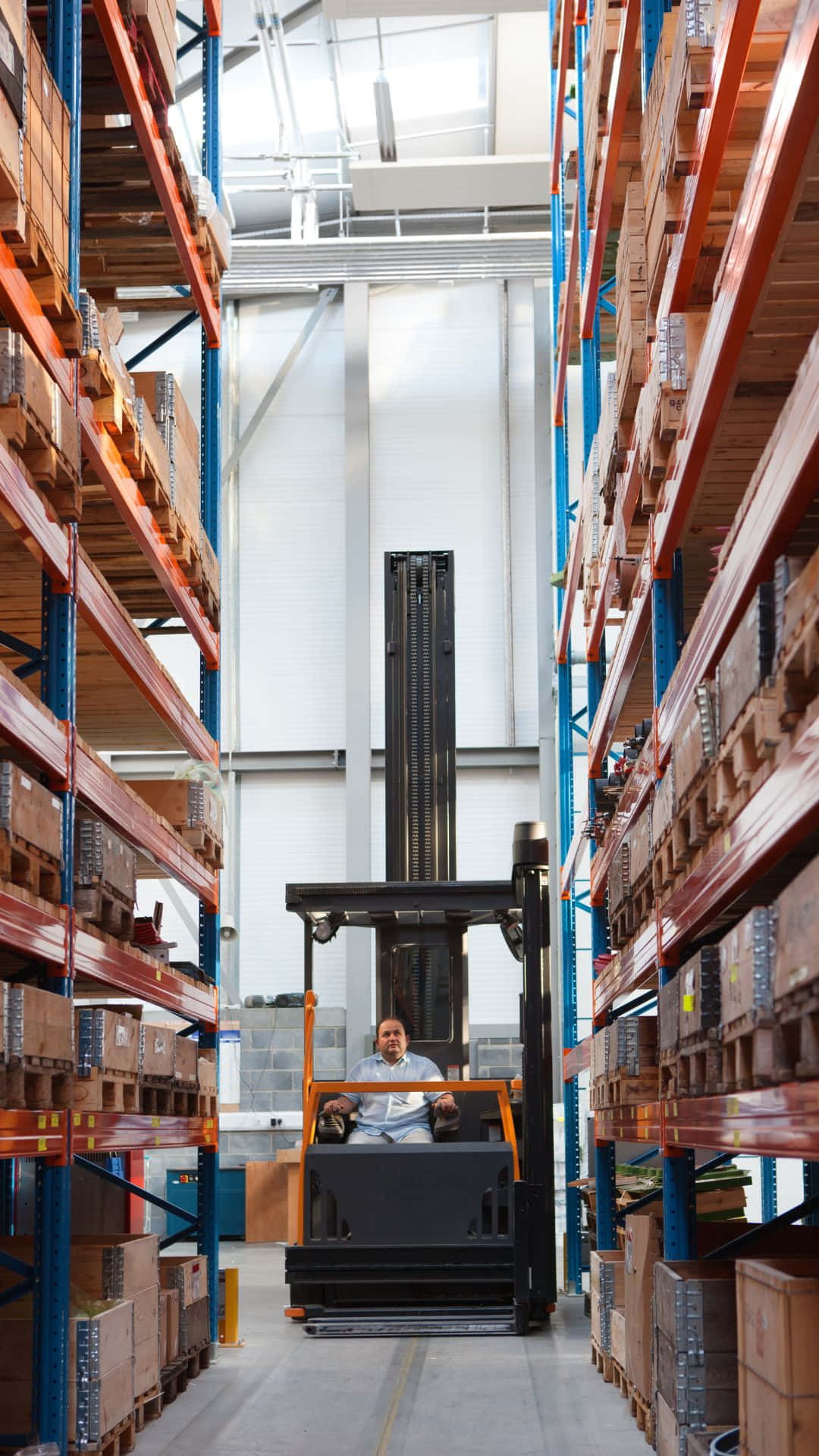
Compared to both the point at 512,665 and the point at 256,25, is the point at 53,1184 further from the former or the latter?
the point at 256,25

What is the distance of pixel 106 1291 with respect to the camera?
275 inches

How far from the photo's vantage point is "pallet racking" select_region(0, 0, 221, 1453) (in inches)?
232

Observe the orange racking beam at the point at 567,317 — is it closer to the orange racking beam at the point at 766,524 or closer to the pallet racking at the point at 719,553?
the pallet racking at the point at 719,553

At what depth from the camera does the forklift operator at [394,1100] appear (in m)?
10.4

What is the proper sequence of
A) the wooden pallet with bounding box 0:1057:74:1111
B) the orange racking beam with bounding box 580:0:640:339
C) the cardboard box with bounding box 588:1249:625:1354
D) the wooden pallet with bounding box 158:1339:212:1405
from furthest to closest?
the cardboard box with bounding box 588:1249:625:1354
the wooden pallet with bounding box 158:1339:212:1405
the orange racking beam with bounding box 580:0:640:339
the wooden pallet with bounding box 0:1057:74:1111

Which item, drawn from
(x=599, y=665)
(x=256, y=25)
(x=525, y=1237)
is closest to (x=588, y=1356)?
(x=525, y=1237)

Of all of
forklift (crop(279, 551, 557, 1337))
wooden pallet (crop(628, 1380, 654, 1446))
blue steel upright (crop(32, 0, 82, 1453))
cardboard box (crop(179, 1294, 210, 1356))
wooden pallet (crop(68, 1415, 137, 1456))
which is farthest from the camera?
forklift (crop(279, 551, 557, 1337))

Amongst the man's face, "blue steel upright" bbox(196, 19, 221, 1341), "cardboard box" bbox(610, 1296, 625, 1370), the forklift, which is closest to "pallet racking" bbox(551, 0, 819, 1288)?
the forklift

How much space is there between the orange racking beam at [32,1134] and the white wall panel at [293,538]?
13.9m

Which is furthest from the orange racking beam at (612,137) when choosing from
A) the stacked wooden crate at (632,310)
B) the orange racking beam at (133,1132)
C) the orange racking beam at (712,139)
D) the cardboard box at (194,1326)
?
the cardboard box at (194,1326)

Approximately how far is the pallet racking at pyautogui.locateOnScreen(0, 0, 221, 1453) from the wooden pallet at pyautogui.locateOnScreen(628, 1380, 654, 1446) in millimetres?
2268

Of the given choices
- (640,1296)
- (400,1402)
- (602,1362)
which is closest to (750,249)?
(640,1296)

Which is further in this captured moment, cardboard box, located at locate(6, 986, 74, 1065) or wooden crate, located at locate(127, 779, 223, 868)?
wooden crate, located at locate(127, 779, 223, 868)

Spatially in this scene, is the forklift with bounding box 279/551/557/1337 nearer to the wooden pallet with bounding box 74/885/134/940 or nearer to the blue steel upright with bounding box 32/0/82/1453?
the wooden pallet with bounding box 74/885/134/940
